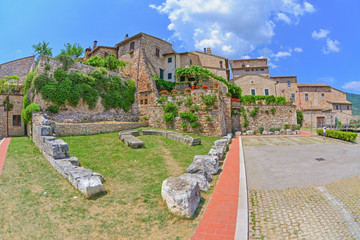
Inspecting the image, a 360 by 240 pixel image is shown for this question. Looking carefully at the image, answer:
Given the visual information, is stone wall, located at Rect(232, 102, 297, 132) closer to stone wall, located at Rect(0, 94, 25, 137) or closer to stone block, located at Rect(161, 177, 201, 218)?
stone block, located at Rect(161, 177, 201, 218)

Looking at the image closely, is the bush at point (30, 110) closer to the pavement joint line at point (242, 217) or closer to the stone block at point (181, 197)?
the stone block at point (181, 197)

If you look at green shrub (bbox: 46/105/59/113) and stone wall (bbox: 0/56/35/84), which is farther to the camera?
stone wall (bbox: 0/56/35/84)

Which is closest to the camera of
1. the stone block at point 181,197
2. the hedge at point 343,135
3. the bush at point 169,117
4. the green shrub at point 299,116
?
the stone block at point 181,197

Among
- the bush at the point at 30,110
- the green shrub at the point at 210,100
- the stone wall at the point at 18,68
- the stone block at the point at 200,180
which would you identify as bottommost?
the stone block at the point at 200,180

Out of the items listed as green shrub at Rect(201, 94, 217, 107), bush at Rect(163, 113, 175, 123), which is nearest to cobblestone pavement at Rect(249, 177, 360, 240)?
green shrub at Rect(201, 94, 217, 107)

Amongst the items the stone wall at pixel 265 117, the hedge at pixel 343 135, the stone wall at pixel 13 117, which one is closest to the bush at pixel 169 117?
the stone wall at pixel 265 117

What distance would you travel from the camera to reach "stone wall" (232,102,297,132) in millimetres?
25859

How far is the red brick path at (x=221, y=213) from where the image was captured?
4090 millimetres

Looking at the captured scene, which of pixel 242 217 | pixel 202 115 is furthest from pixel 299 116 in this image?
pixel 242 217

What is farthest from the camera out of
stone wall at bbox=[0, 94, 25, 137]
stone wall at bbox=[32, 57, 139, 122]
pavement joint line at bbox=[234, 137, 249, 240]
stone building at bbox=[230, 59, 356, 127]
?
stone building at bbox=[230, 59, 356, 127]

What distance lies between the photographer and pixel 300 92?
1665 inches

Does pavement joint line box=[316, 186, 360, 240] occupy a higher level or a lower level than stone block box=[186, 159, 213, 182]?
lower

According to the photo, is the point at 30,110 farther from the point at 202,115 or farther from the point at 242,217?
the point at 242,217

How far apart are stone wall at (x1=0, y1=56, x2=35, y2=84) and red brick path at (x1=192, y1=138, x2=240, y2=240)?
34.9 m
